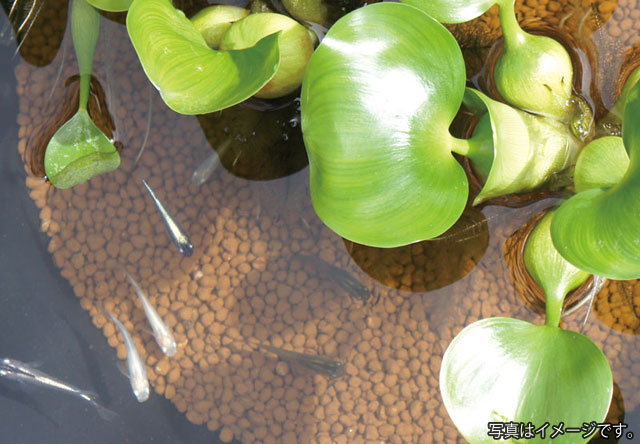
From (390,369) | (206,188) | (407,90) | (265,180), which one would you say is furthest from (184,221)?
(407,90)

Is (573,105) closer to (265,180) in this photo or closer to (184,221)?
(265,180)

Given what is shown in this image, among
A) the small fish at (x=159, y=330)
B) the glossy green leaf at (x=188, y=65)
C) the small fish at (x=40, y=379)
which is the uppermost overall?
the glossy green leaf at (x=188, y=65)

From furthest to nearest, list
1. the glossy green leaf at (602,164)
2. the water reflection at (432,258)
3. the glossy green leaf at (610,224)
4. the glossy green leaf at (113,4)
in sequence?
the water reflection at (432,258) < the glossy green leaf at (113,4) < the glossy green leaf at (602,164) < the glossy green leaf at (610,224)

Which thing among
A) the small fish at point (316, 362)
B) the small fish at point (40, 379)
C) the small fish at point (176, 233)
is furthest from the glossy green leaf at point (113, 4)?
the small fish at point (40, 379)

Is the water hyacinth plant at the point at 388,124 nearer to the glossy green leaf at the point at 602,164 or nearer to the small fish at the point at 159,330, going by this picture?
the glossy green leaf at the point at 602,164

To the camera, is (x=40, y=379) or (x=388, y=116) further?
(x=40, y=379)

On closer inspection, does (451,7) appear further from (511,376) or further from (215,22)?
(511,376)

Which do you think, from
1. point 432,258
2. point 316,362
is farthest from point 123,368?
point 432,258
